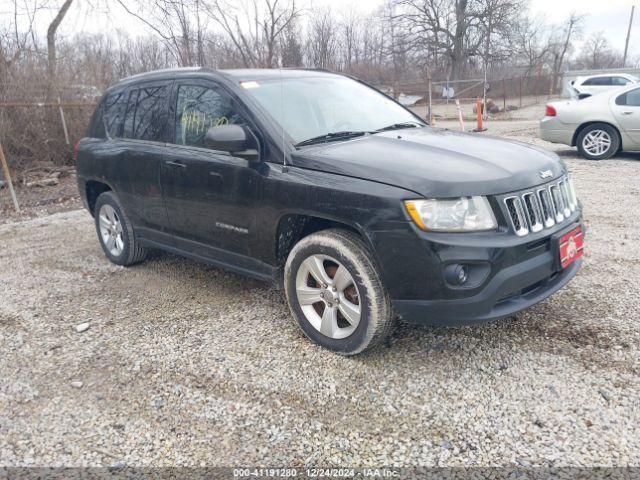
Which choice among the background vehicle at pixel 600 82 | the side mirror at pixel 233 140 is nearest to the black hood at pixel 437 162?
the side mirror at pixel 233 140

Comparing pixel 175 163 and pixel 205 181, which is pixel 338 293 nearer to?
pixel 205 181

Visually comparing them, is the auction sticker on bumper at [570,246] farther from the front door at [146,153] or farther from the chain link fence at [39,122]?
the chain link fence at [39,122]

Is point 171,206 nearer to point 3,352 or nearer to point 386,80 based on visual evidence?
point 3,352

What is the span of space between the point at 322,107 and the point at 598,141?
25.3ft

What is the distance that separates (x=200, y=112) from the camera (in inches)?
154

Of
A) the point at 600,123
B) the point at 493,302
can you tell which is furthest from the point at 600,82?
the point at 493,302

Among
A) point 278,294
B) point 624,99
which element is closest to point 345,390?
point 278,294

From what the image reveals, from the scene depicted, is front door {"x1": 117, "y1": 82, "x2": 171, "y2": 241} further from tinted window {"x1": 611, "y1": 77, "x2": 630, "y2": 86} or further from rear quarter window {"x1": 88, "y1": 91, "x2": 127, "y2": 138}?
tinted window {"x1": 611, "y1": 77, "x2": 630, "y2": 86}

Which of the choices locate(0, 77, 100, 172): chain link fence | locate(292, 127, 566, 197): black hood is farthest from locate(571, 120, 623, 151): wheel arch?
locate(0, 77, 100, 172): chain link fence

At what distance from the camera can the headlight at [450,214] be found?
2674 millimetres

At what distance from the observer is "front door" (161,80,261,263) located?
352 cm

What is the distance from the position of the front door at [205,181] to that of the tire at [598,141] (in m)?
8.22

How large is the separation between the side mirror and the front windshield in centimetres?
25

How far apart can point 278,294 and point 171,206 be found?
1.13 meters
